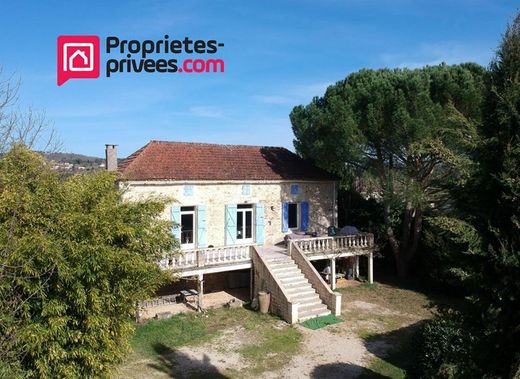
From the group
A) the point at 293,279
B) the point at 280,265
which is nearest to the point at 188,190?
the point at 280,265

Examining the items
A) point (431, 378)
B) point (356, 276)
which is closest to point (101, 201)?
point (431, 378)

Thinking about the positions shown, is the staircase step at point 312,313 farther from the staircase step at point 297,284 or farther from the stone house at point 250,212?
the staircase step at point 297,284

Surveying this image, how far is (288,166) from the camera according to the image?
2106cm

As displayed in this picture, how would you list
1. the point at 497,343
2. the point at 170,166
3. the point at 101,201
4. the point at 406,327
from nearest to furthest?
1. the point at 497,343
2. the point at 101,201
3. the point at 406,327
4. the point at 170,166

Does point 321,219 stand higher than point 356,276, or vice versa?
point 321,219

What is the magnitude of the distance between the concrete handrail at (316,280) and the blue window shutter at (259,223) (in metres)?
1.85

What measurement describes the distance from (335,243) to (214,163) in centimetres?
629

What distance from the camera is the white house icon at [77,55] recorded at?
11.3m

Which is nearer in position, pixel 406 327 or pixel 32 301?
pixel 32 301

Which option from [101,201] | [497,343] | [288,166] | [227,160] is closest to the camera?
[497,343]

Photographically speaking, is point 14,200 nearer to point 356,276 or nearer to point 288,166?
point 288,166

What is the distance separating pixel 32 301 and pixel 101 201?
2.08 metres

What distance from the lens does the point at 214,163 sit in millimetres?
18859

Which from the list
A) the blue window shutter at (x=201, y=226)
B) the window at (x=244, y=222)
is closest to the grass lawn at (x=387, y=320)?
the window at (x=244, y=222)
